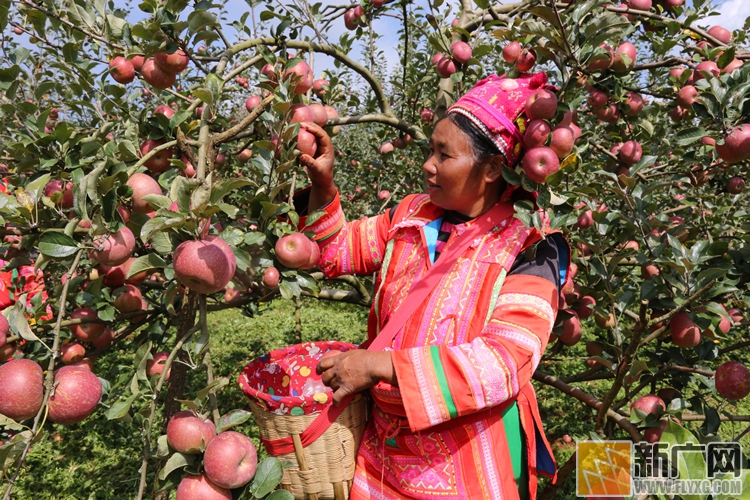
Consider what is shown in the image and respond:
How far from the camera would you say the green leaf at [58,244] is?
3.23 feet

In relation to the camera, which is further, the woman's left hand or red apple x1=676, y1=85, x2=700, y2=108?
red apple x1=676, y1=85, x2=700, y2=108

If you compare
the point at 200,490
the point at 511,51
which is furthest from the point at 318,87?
the point at 200,490

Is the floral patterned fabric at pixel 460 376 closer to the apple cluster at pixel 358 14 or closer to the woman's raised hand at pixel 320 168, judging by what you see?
the woman's raised hand at pixel 320 168

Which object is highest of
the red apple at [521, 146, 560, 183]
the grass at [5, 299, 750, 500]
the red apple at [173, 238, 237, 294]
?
the red apple at [521, 146, 560, 183]

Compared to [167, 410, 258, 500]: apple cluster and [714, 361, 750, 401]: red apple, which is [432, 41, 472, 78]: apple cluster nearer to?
[714, 361, 750, 401]: red apple

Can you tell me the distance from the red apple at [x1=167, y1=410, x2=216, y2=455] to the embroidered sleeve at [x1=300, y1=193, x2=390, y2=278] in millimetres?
773

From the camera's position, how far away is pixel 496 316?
48.6 inches

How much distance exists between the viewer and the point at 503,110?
4.58 feet

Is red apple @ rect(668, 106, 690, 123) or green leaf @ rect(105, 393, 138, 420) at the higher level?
red apple @ rect(668, 106, 690, 123)

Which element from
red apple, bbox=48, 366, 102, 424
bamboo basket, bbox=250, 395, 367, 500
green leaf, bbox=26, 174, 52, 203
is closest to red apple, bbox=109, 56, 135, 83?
green leaf, bbox=26, 174, 52, 203

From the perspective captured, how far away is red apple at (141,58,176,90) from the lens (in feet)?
4.47

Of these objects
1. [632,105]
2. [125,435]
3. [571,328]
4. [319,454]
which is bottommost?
[125,435]

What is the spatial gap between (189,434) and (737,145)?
1.55 meters

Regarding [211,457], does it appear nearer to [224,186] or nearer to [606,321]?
[224,186]
